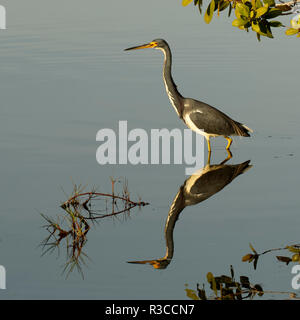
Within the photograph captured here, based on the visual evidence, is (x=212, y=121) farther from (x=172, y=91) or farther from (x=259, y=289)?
(x=259, y=289)

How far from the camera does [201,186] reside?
39.3 feet

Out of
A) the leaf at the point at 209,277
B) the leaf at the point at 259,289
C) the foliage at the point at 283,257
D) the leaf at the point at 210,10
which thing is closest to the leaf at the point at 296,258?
the foliage at the point at 283,257

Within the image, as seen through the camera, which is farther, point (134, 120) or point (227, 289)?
point (134, 120)

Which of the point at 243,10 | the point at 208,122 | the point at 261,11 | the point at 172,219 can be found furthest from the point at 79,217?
the point at 208,122

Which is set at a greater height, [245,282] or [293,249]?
[293,249]

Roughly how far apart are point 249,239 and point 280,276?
111 cm

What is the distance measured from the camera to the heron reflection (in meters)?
10.2

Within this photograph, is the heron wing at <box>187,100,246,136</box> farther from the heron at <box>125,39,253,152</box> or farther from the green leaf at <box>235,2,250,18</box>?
the green leaf at <box>235,2,250,18</box>

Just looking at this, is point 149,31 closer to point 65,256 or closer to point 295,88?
point 295,88

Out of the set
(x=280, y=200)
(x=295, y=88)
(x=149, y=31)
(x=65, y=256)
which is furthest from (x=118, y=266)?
(x=149, y=31)

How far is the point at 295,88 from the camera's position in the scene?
17109mm

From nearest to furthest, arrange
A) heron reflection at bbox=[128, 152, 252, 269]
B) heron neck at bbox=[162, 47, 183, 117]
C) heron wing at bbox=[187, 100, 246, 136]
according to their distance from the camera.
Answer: heron reflection at bbox=[128, 152, 252, 269], heron wing at bbox=[187, 100, 246, 136], heron neck at bbox=[162, 47, 183, 117]

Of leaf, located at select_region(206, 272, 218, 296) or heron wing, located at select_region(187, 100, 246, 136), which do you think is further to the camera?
heron wing, located at select_region(187, 100, 246, 136)

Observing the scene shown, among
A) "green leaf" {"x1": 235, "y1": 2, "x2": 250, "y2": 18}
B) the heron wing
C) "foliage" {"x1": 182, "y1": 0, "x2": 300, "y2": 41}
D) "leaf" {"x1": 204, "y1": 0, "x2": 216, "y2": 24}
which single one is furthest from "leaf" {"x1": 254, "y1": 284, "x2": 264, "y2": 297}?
the heron wing
